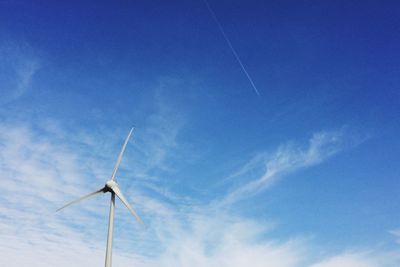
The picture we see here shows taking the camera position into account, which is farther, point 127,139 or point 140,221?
point 127,139

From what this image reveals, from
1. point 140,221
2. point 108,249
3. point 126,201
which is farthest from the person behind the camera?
point 126,201

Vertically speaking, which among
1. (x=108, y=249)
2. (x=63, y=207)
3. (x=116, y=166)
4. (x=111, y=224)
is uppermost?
(x=116, y=166)

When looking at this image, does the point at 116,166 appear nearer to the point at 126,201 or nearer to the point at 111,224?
the point at 126,201

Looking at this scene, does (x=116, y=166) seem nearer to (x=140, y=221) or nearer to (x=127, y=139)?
(x=127, y=139)

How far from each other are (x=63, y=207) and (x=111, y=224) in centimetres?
972

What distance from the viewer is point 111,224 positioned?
53719mm

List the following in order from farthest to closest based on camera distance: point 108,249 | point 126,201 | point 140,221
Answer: point 126,201, point 140,221, point 108,249

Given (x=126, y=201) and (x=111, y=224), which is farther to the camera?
(x=126, y=201)

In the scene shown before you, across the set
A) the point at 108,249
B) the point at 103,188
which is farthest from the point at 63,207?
the point at 108,249

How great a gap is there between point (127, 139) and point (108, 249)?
2023cm

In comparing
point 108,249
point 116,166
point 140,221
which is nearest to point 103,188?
point 116,166

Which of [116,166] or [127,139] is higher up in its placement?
[127,139]

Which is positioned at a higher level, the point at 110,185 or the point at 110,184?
the point at 110,184

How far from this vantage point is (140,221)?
57562mm
